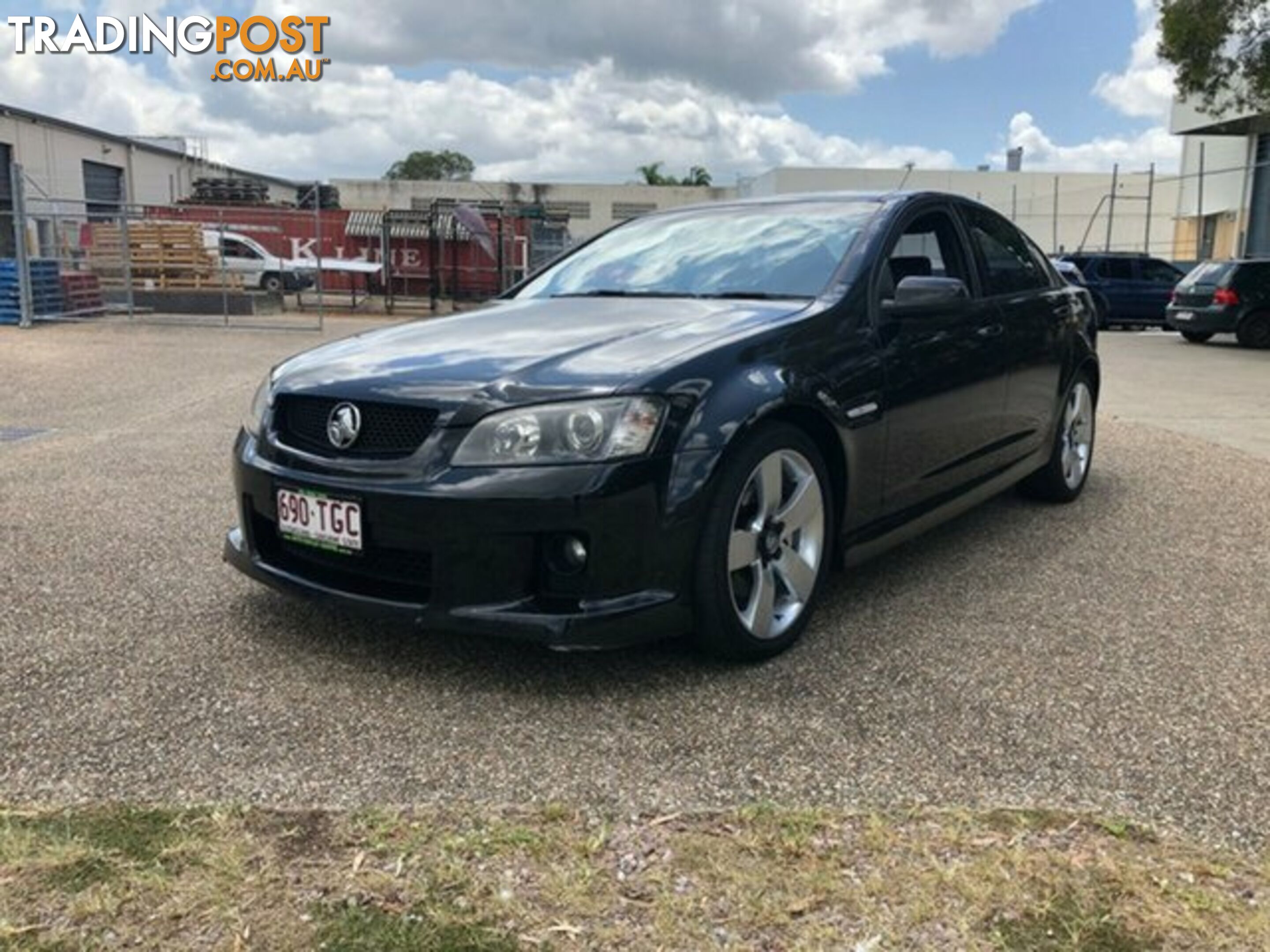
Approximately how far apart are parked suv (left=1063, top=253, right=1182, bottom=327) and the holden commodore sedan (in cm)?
2007

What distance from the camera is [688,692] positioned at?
3.20 meters

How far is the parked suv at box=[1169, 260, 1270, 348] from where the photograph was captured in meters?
17.7

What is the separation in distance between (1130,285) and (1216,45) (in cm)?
538

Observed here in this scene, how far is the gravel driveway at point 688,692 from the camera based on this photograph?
2.69 metres

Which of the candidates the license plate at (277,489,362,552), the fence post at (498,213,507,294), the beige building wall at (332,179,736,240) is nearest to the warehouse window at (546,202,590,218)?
the beige building wall at (332,179,736,240)

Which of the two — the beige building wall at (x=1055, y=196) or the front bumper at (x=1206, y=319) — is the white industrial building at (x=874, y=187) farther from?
the front bumper at (x=1206, y=319)

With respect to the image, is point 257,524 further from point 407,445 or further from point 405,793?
point 405,793

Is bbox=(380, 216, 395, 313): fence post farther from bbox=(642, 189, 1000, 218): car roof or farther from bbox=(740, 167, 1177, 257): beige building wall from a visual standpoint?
bbox=(642, 189, 1000, 218): car roof

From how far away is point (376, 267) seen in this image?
80.2ft

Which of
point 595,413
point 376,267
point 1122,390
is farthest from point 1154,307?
point 595,413

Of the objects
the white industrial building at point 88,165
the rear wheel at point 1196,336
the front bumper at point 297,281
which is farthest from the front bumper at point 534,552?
the white industrial building at point 88,165

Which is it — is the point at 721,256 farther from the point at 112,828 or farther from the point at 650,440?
the point at 112,828

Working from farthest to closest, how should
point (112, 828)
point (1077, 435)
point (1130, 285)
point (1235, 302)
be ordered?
point (1130, 285) < point (1235, 302) < point (1077, 435) < point (112, 828)

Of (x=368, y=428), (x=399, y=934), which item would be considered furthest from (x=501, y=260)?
(x=399, y=934)
